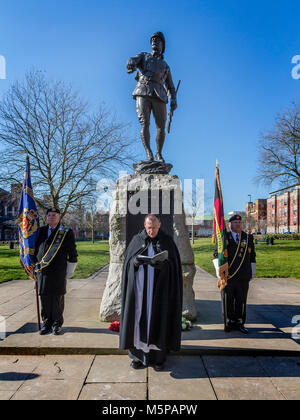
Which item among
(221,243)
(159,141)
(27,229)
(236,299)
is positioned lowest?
(236,299)

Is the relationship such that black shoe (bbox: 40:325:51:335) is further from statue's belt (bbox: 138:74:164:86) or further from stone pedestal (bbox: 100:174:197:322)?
statue's belt (bbox: 138:74:164:86)

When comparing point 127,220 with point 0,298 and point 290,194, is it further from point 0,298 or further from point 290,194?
point 290,194

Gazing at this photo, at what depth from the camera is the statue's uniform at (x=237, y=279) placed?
462 centimetres

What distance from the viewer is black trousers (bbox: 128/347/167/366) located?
11.3 ft

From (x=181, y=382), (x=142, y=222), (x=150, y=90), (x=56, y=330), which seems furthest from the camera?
(x=150, y=90)

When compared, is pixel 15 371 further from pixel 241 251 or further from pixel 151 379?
pixel 241 251

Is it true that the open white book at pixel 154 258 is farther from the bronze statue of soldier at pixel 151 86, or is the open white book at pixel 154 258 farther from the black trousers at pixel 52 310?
the bronze statue of soldier at pixel 151 86

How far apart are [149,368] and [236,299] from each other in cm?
191

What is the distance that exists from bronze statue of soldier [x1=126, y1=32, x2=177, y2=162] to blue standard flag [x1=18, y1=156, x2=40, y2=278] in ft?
7.45

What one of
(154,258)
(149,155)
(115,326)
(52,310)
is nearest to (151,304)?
(154,258)

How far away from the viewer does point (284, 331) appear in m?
4.80

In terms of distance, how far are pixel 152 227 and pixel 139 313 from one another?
1.02m

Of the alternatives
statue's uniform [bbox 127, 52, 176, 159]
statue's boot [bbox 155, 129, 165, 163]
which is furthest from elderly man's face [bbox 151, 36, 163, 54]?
statue's boot [bbox 155, 129, 165, 163]

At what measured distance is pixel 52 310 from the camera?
442 centimetres
